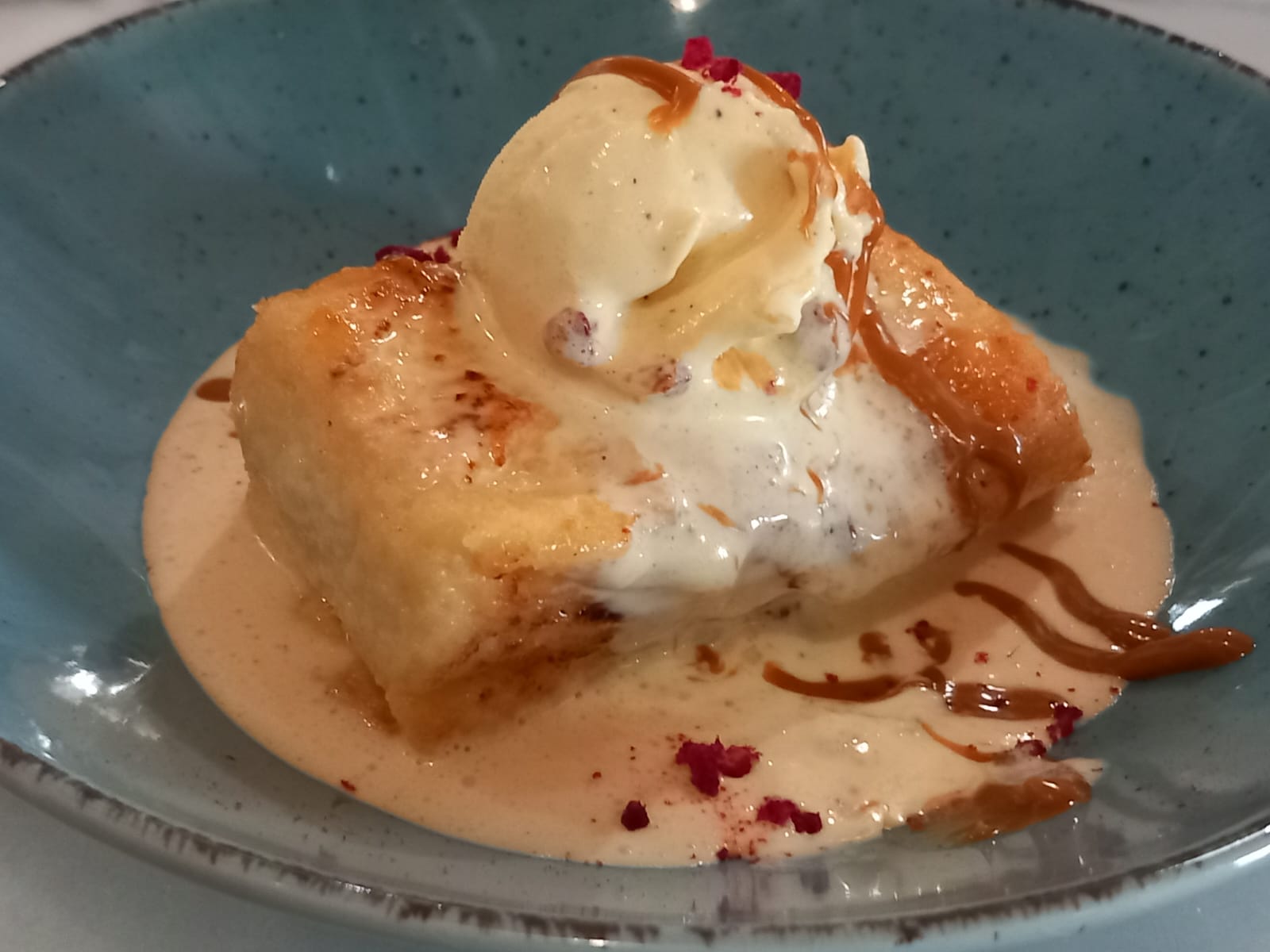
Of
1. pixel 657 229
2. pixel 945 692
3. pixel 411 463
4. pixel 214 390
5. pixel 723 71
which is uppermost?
pixel 723 71

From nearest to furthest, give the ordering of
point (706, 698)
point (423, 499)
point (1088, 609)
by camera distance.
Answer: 1. point (423, 499)
2. point (706, 698)
3. point (1088, 609)

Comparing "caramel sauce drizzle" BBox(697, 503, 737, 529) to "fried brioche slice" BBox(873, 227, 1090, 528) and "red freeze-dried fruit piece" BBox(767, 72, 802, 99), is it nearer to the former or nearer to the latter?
"fried brioche slice" BBox(873, 227, 1090, 528)

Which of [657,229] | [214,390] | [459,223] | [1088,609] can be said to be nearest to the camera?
[657,229]

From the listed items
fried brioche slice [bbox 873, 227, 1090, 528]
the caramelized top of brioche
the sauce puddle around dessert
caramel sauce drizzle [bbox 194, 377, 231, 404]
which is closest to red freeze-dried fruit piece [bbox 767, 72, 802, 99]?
fried brioche slice [bbox 873, 227, 1090, 528]

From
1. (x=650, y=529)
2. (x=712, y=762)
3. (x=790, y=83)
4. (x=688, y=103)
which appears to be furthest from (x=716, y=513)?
(x=790, y=83)

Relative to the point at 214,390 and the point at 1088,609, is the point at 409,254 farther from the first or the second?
the point at 1088,609

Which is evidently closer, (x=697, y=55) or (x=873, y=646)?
(x=697, y=55)

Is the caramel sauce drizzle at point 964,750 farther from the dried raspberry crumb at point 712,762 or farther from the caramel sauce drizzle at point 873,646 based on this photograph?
the dried raspberry crumb at point 712,762

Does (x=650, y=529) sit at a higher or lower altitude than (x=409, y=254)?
lower
